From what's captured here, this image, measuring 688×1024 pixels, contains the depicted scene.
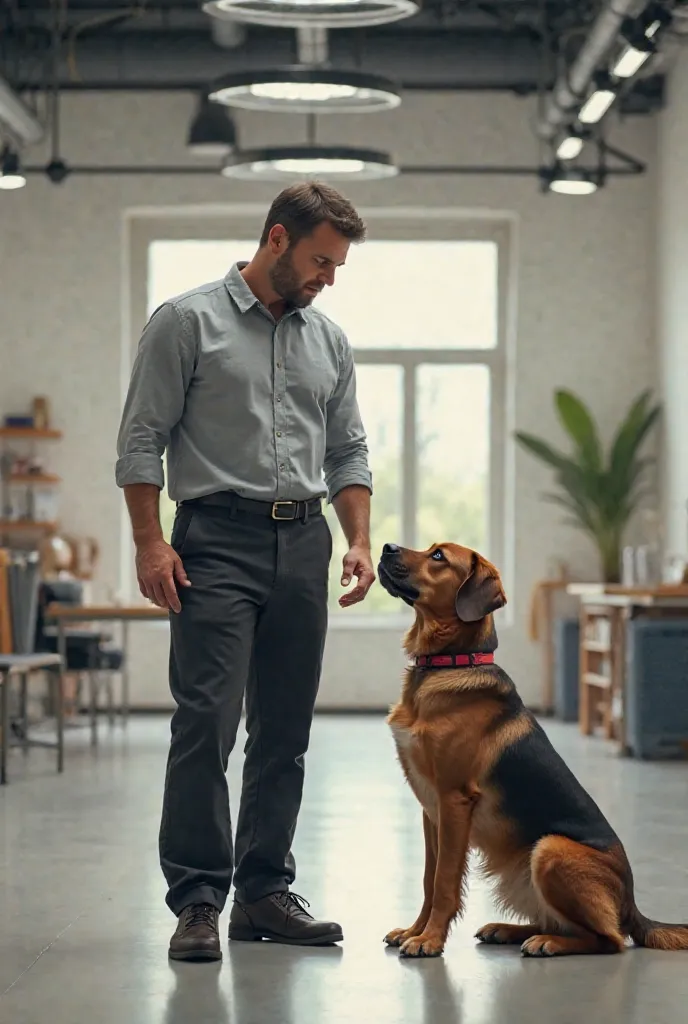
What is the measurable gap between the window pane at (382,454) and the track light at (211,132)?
195cm

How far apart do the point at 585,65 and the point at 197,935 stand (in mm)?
5998

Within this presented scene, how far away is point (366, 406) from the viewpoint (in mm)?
10609

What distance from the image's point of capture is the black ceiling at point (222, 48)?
9.14 m

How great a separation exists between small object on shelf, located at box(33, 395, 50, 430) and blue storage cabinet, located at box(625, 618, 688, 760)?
427 centimetres

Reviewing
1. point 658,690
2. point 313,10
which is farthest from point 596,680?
point 313,10

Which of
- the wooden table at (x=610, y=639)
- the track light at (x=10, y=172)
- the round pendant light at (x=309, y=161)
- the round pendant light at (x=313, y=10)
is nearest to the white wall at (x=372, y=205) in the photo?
the wooden table at (x=610, y=639)

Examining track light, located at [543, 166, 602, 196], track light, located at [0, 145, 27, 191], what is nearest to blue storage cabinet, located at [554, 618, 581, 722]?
track light, located at [543, 166, 602, 196]

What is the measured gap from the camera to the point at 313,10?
555 cm

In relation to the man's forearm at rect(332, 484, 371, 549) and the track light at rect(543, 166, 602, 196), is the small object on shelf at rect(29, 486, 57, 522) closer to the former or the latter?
the track light at rect(543, 166, 602, 196)

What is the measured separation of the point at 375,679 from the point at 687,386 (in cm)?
276

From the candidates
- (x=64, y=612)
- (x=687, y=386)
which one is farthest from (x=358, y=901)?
(x=687, y=386)

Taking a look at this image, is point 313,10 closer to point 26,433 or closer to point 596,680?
point 596,680

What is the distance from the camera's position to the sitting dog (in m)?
3.17

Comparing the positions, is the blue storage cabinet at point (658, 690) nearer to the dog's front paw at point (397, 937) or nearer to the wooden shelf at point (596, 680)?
the wooden shelf at point (596, 680)
